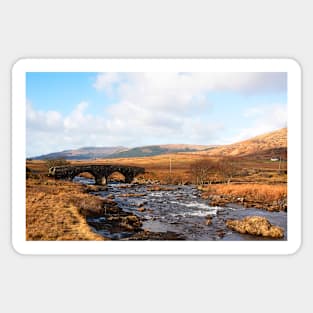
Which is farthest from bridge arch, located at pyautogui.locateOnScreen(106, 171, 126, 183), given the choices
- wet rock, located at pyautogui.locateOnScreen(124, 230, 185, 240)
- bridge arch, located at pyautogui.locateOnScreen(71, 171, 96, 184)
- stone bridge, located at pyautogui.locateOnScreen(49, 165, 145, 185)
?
wet rock, located at pyautogui.locateOnScreen(124, 230, 185, 240)

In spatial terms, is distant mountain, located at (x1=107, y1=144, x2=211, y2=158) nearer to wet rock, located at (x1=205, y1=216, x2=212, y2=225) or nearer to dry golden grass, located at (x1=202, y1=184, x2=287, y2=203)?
dry golden grass, located at (x1=202, y1=184, x2=287, y2=203)

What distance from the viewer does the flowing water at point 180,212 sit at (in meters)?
3.90

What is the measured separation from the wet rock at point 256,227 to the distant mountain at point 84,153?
1595 millimetres

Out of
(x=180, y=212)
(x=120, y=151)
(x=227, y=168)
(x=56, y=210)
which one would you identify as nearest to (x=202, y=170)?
(x=227, y=168)

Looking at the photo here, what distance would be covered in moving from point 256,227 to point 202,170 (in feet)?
2.96

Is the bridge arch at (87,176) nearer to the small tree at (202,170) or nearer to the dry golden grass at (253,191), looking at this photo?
the small tree at (202,170)

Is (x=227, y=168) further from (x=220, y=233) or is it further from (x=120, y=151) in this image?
(x=120, y=151)

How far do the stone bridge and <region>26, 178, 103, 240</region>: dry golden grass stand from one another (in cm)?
11

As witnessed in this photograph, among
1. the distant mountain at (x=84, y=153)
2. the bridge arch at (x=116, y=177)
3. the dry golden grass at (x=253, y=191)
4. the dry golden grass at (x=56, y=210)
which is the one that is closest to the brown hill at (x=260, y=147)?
the dry golden grass at (x=253, y=191)

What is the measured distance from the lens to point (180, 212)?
405cm

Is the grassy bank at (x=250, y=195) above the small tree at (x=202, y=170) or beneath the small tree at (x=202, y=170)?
beneath

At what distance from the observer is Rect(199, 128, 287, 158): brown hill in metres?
3.93

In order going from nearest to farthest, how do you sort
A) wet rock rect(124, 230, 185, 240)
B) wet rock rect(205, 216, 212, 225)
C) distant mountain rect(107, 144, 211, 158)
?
wet rock rect(124, 230, 185, 240), wet rock rect(205, 216, 212, 225), distant mountain rect(107, 144, 211, 158)

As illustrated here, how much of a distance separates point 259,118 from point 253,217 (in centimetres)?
116
